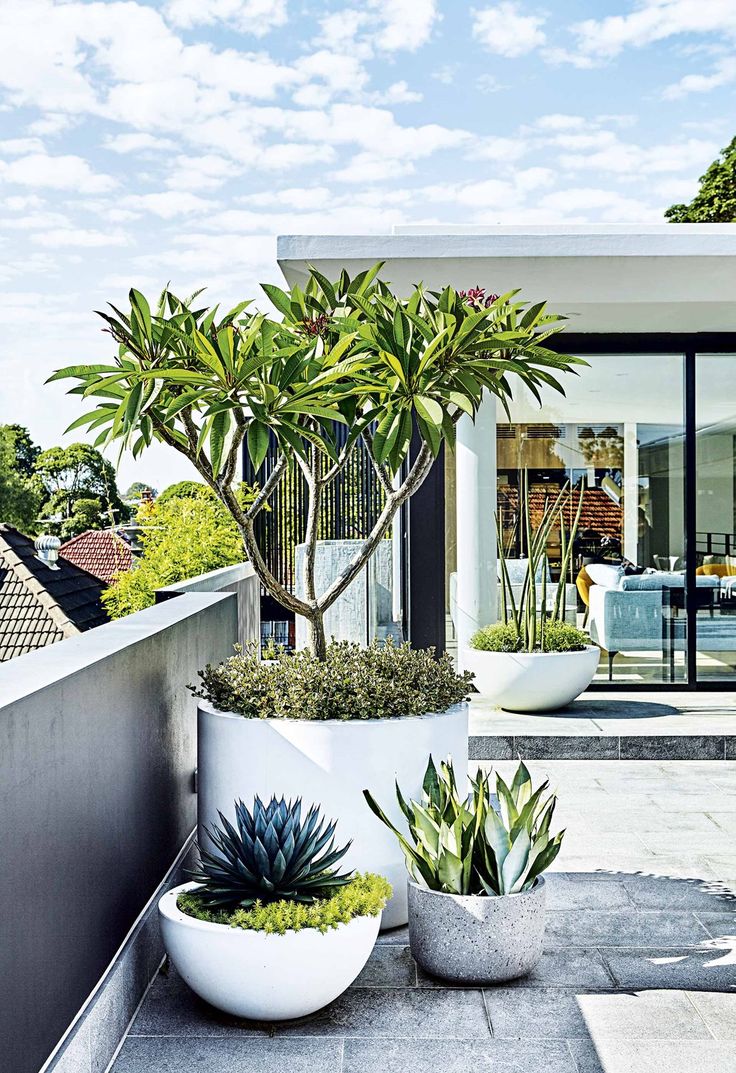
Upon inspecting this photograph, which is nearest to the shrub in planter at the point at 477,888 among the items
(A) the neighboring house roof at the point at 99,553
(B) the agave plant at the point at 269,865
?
(B) the agave plant at the point at 269,865

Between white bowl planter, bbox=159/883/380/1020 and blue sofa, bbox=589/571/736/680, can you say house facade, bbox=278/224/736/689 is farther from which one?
white bowl planter, bbox=159/883/380/1020

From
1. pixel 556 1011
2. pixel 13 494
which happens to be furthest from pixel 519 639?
pixel 13 494

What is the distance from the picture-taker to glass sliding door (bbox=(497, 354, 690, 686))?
7410 millimetres

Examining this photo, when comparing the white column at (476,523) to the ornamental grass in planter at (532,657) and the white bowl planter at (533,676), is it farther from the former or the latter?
the white bowl planter at (533,676)

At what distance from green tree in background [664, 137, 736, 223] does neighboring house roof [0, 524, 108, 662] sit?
13771 mm

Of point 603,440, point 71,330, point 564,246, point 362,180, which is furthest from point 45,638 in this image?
point 71,330

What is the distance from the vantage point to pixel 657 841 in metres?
4.55

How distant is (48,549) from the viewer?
16.0m

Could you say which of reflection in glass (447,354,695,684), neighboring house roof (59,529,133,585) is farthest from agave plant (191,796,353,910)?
neighboring house roof (59,529,133,585)

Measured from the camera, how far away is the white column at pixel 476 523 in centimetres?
723

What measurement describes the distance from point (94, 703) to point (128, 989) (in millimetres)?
764

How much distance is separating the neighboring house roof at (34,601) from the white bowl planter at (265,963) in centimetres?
1051

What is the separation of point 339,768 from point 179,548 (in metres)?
6.35

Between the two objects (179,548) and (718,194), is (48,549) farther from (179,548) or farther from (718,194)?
(718,194)
